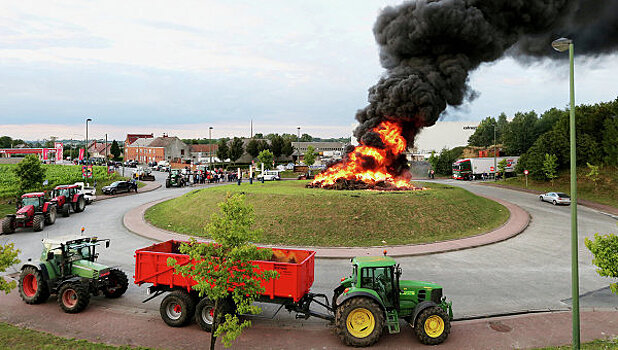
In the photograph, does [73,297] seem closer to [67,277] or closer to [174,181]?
[67,277]

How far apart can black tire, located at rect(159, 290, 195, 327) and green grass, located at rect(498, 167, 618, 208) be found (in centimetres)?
4030

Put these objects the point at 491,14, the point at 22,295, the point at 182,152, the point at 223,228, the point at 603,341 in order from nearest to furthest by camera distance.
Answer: the point at 223,228 < the point at 603,341 < the point at 22,295 < the point at 491,14 < the point at 182,152

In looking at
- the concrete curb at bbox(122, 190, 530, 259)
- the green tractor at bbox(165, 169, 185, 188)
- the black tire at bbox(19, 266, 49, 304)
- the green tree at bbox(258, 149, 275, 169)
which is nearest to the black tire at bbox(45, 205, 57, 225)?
the concrete curb at bbox(122, 190, 530, 259)

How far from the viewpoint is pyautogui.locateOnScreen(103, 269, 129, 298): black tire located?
1218cm

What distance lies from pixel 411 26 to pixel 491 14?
263 inches

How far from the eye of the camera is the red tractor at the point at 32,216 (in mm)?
22766

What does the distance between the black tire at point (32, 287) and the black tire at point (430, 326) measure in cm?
1144

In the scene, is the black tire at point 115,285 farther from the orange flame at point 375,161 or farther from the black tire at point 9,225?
the orange flame at point 375,161

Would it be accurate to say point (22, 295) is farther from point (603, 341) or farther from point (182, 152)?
point (182, 152)

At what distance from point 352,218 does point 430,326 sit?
491 inches

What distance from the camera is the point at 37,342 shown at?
902 centimetres

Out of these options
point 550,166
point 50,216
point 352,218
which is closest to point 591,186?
point 550,166

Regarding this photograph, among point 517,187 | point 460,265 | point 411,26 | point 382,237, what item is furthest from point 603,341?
point 517,187

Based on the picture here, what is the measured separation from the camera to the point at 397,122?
32.2 metres
